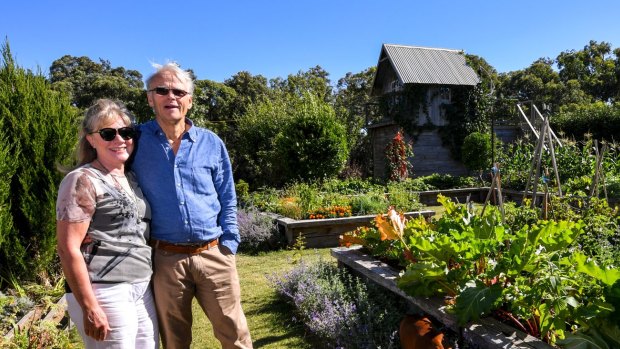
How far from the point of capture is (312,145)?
9.68 m

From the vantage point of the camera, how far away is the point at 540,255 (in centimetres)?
223

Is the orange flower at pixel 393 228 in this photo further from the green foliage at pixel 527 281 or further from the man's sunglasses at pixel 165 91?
the man's sunglasses at pixel 165 91

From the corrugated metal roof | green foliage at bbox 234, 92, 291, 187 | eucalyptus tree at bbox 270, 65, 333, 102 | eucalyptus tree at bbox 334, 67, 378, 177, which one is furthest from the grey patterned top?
eucalyptus tree at bbox 270, 65, 333, 102

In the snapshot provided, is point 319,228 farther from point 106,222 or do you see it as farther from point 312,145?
point 106,222

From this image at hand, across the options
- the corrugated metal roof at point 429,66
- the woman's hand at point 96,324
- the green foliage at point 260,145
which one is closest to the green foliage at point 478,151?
the corrugated metal roof at point 429,66

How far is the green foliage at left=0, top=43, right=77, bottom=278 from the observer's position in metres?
3.74

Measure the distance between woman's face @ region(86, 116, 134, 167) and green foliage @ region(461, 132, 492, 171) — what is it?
48.4 feet

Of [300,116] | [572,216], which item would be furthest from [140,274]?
[300,116]

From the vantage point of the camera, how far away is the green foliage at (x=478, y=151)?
1508 centimetres

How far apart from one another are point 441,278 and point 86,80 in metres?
30.2

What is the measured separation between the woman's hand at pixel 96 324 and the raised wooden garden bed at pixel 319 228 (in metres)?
4.97

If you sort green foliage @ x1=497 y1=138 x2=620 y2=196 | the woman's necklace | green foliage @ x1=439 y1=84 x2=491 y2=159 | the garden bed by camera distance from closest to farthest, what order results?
the woman's necklace
green foliage @ x1=497 y1=138 x2=620 y2=196
the garden bed
green foliage @ x1=439 y1=84 x2=491 y2=159

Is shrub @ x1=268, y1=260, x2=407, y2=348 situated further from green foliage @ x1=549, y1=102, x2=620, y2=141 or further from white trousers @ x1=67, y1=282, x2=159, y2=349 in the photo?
green foliage @ x1=549, y1=102, x2=620, y2=141

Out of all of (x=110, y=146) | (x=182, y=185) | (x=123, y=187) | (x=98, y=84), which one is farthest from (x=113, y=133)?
(x=98, y=84)
